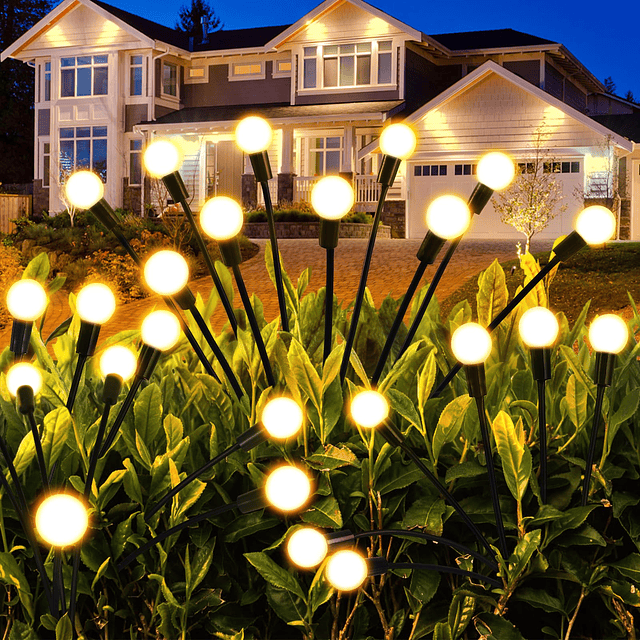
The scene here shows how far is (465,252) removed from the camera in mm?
18812

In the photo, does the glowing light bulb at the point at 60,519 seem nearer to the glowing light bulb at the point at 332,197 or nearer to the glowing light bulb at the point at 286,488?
the glowing light bulb at the point at 286,488

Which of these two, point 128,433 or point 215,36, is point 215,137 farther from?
point 128,433

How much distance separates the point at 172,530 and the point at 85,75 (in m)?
35.2

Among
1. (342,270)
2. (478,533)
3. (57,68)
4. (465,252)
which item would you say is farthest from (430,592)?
(57,68)

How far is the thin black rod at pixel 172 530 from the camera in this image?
1229 millimetres

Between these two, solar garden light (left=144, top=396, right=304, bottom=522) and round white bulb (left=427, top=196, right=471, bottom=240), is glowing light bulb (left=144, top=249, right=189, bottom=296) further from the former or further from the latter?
round white bulb (left=427, top=196, right=471, bottom=240)

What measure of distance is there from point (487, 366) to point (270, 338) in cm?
46

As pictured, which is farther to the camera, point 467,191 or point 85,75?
point 85,75

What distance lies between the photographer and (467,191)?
26734 mm

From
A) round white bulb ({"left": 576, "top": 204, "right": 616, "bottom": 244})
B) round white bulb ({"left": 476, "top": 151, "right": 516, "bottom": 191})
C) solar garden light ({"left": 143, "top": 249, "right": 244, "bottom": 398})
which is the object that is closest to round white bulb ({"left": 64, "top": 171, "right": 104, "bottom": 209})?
solar garden light ({"left": 143, "top": 249, "right": 244, "bottom": 398})

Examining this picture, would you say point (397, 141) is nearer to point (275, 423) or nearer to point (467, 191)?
point (275, 423)

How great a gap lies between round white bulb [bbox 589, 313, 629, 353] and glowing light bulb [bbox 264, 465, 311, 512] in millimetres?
520

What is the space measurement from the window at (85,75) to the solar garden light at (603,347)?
34559mm

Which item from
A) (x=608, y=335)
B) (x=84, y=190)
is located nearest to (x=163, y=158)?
(x=84, y=190)
